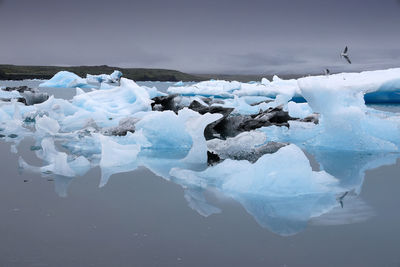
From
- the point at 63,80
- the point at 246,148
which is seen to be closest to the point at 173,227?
the point at 246,148

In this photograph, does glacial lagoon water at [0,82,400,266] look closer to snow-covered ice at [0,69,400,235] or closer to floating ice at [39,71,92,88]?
snow-covered ice at [0,69,400,235]

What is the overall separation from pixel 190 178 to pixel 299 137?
2.34m

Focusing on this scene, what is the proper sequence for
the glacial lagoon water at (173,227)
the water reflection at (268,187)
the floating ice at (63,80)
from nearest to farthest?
the glacial lagoon water at (173,227) < the water reflection at (268,187) < the floating ice at (63,80)

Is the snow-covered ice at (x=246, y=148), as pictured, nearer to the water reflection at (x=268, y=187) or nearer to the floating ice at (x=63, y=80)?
the water reflection at (x=268, y=187)

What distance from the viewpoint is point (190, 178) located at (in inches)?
107

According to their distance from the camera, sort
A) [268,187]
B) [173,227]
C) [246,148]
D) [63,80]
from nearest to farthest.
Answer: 1. [173,227]
2. [268,187]
3. [246,148]
4. [63,80]

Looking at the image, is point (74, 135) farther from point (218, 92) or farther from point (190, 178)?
point (218, 92)

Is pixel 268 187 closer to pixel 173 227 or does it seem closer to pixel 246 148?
pixel 173 227

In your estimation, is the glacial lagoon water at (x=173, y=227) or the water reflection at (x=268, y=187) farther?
the water reflection at (x=268, y=187)

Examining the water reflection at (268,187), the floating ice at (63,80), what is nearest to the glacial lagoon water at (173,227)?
the water reflection at (268,187)

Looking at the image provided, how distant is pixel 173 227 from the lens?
181cm

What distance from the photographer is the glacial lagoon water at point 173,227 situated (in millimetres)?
1482

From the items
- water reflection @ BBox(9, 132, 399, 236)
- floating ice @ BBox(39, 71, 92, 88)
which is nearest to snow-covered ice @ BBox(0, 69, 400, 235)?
water reflection @ BBox(9, 132, 399, 236)

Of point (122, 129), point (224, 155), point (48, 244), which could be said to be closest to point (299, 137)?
point (224, 155)
